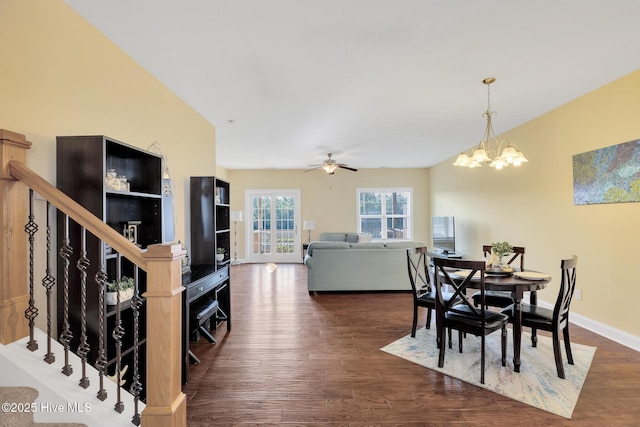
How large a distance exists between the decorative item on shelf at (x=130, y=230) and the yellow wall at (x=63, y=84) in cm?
59

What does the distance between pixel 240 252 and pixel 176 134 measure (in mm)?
5764

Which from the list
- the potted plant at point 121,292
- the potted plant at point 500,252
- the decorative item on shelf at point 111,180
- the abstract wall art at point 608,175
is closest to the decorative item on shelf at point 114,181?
the decorative item on shelf at point 111,180

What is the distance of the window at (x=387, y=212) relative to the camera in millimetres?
8891

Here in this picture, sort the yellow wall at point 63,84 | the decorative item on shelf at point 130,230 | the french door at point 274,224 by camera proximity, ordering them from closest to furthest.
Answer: the yellow wall at point 63,84
the decorative item on shelf at point 130,230
the french door at point 274,224

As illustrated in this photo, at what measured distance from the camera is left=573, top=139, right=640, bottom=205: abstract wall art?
3002 mm

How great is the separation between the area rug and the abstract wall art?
1617 millimetres

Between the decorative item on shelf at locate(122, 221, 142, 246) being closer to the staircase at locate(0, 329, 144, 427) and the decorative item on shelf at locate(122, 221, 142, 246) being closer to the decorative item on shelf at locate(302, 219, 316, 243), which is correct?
the staircase at locate(0, 329, 144, 427)

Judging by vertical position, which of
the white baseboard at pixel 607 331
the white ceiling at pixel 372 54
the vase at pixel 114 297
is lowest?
the white baseboard at pixel 607 331

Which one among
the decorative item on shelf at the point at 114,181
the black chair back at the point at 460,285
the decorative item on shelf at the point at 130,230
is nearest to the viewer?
the decorative item on shelf at the point at 114,181

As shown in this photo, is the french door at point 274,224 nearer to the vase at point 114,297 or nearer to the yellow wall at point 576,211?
the yellow wall at point 576,211

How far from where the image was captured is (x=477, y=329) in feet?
8.14

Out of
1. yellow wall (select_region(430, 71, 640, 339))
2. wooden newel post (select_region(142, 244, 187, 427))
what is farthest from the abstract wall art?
wooden newel post (select_region(142, 244, 187, 427))

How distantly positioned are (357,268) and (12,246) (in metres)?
4.35

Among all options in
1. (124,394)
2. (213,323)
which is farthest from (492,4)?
(213,323)
